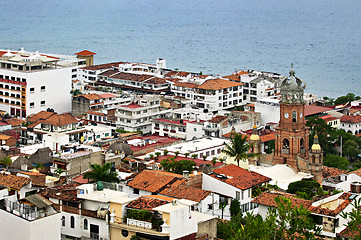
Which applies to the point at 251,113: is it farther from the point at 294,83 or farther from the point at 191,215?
the point at 191,215

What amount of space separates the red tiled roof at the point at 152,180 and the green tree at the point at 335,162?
22216 mm

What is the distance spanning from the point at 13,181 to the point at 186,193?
7951 millimetres

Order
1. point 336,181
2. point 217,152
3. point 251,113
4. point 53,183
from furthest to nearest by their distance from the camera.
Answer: point 251,113 → point 217,152 → point 336,181 → point 53,183

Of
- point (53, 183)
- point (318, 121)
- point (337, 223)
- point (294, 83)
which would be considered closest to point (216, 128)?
point (318, 121)

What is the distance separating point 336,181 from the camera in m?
54.2

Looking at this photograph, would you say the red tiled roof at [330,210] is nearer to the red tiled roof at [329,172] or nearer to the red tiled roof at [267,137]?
the red tiled roof at [329,172]

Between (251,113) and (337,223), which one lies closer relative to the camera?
(337,223)

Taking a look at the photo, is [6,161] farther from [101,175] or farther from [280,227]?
[280,227]

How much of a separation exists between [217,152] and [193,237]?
1131 inches

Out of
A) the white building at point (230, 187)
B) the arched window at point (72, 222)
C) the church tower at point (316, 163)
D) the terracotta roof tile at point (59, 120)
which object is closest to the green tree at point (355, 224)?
the white building at point (230, 187)

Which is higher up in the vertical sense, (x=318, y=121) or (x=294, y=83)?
(x=294, y=83)

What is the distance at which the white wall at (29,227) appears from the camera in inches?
1208

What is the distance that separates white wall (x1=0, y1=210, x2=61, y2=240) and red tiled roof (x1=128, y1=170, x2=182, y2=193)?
34.1 ft

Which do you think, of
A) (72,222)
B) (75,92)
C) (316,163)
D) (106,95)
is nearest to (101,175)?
(72,222)
